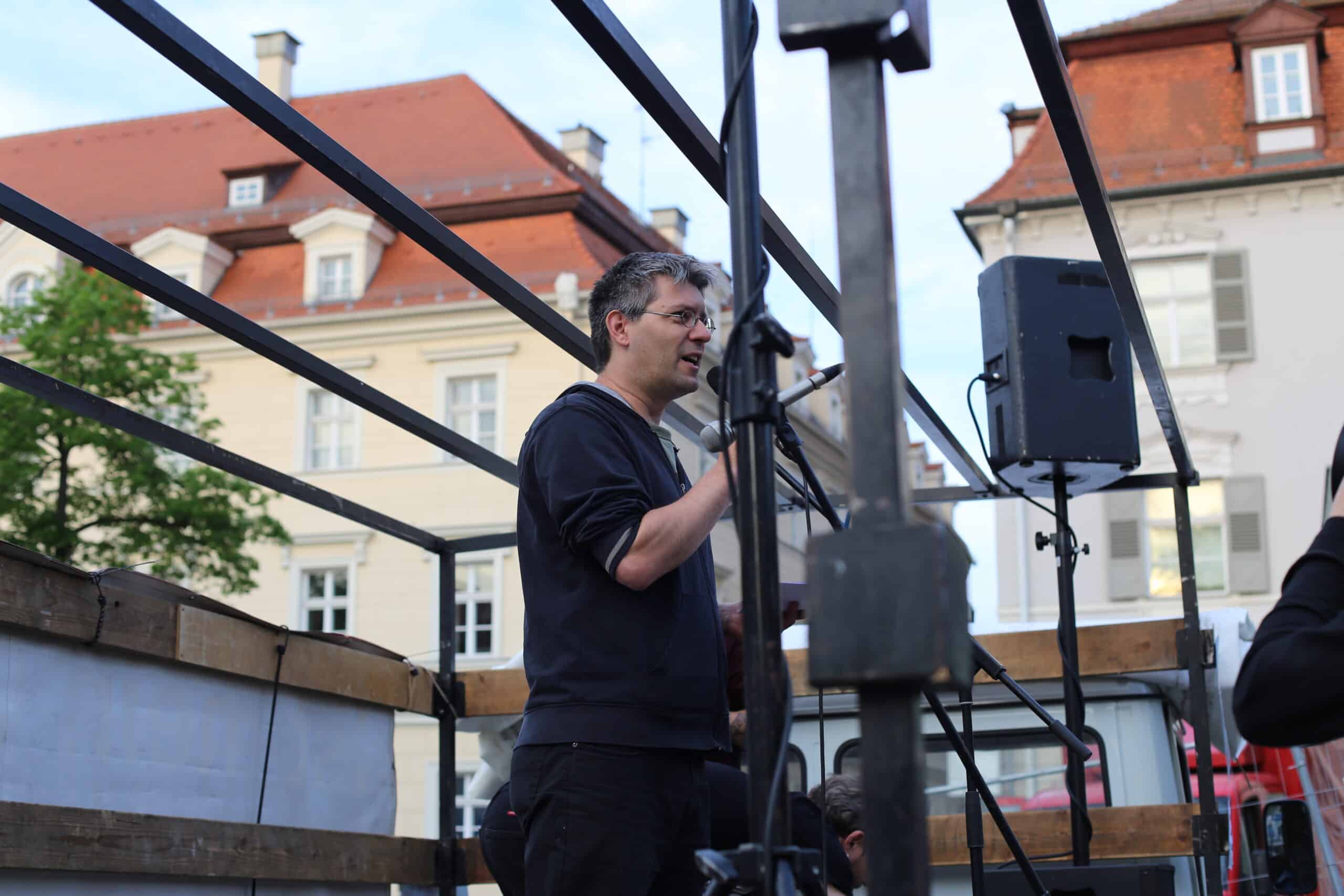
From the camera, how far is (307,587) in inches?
964

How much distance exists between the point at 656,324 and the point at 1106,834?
6.99 feet

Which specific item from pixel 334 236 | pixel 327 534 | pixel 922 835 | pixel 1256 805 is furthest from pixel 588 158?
pixel 922 835

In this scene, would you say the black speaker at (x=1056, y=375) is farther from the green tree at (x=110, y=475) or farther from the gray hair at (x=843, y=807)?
the green tree at (x=110, y=475)

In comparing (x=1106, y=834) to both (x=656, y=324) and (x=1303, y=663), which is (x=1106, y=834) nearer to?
(x=656, y=324)

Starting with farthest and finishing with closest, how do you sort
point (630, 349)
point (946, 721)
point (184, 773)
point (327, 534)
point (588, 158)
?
point (588, 158)
point (327, 534)
point (184, 773)
point (630, 349)
point (946, 721)

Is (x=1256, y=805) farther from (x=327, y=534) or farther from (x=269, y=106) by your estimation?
(x=327, y=534)

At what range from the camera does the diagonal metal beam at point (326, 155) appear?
2309 mm

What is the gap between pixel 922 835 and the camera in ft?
4.33

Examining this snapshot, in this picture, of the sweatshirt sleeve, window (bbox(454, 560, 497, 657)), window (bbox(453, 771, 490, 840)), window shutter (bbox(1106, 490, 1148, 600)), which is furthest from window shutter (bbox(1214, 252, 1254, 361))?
the sweatshirt sleeve

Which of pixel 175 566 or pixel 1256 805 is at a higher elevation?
pixel 175 566

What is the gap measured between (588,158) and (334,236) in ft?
20.9

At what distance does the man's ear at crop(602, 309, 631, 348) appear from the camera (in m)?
2.71

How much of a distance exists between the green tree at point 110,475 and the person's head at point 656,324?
50.1ft

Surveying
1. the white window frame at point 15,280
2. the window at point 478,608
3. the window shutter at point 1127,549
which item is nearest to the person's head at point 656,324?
the window shutter at point 1127,549
